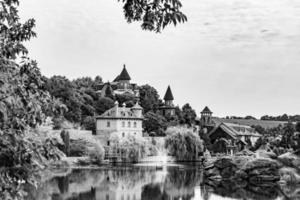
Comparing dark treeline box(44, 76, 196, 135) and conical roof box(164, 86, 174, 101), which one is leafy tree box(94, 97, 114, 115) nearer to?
dark treeline box(44, 76, 196, 135)

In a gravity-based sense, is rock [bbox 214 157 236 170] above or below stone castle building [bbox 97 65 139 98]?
below

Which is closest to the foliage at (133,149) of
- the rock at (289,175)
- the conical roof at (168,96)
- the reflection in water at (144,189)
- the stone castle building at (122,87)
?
the reflection in water at (144,189)

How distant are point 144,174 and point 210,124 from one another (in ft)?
130

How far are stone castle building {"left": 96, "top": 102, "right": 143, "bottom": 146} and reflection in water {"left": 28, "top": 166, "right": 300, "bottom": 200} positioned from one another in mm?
20055

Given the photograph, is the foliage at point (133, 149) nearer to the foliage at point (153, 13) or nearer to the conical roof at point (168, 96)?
the conical roof at point (168, 96)

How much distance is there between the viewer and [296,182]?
30.7m

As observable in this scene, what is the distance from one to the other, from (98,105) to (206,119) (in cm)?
2006

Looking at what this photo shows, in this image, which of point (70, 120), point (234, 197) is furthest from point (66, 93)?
point (234, 197)

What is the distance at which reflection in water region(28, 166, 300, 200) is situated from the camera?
22.5 metres

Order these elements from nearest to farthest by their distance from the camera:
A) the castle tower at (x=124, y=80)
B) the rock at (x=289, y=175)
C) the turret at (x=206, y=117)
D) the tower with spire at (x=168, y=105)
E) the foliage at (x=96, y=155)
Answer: the rock at (x=289, y=175)
the foliage at (x=96, y=155)
the tower with spire at (x=168, y=105)
the turret at (x=206, y=117)
the castle tower at (x=124, y=80)

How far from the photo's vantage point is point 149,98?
2753 inches

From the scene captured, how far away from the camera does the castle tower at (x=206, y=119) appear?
236 ft

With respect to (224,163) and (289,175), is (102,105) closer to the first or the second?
(224,163)

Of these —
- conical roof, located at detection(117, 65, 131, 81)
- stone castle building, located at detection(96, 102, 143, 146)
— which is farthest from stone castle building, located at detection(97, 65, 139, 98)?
stone castle building, located at detection(96, 102, 143, 146)
